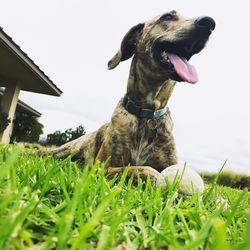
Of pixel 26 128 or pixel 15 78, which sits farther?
pixel 26 128

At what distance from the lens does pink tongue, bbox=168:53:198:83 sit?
4.32 metres

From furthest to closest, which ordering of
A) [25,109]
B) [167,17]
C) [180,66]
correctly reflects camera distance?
[25,109], [167,17], [180,66]

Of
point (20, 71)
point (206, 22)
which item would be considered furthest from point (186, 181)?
point (20, 71)

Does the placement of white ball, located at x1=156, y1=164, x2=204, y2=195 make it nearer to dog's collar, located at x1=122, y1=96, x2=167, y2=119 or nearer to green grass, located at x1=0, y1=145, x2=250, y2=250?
green grass, located at x1=0, y1=145, x2=250, y2=250

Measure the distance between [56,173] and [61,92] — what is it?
57.2ft

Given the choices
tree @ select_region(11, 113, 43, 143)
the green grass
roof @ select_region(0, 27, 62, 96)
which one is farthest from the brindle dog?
tree @ select_region(11, 113, 43, 143)

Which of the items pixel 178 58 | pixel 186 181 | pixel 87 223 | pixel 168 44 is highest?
pixel 168 44

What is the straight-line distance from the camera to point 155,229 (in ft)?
3.88

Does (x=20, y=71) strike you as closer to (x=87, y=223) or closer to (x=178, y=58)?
(x=178, y=58)

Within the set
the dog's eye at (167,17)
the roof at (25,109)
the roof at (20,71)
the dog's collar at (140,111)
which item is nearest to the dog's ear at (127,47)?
the dog's eye at (167,17)

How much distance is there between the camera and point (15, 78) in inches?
693

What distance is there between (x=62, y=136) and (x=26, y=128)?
329cm

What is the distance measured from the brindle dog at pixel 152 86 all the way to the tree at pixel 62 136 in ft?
69.9

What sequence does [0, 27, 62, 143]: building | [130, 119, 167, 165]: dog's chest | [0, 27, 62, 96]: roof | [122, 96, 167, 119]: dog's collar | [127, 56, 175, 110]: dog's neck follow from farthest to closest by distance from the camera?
[0, 27, 62, 143]: building, [0, 27, 62, 96]: roof, [127, 56, 175, 110]: dog's neck, [122, 96, 167, 119]: dog's collar, [130, 119, 167, 165]: dog's chest
